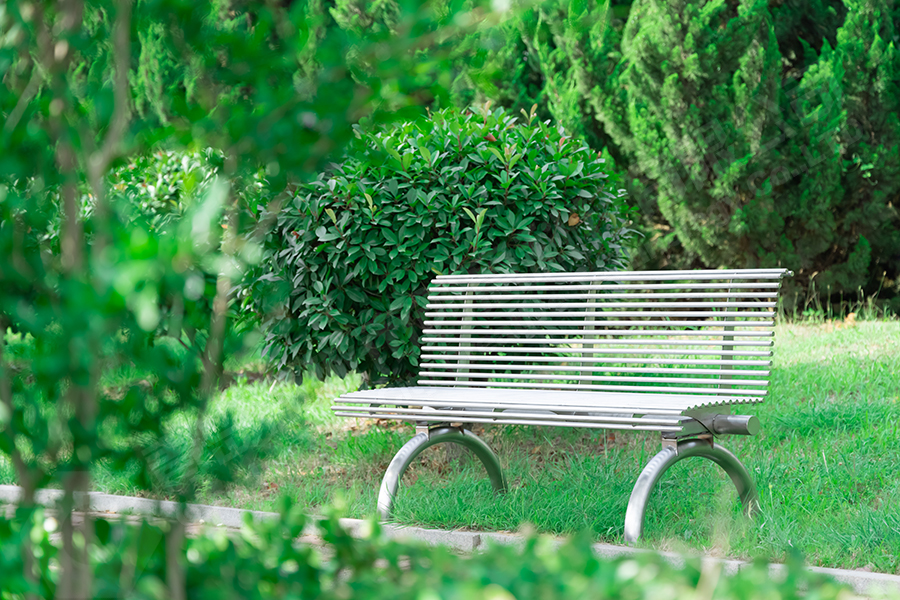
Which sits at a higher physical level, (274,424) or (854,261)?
(854,261)

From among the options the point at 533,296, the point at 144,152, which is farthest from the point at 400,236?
the point at 144,152

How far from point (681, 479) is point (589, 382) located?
655 mm

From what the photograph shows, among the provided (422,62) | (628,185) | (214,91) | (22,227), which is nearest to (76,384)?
(22,227)

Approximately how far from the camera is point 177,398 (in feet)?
4.75

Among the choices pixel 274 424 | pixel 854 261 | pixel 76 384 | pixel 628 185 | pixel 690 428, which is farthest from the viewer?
pixel 628 185

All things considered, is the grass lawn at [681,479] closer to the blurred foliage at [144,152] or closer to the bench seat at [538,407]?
the bench seat at [538,407]

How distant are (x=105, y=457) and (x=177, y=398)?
5.6 inches

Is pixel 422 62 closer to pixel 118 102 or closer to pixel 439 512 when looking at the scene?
pixel 118 102

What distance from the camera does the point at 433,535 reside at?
12.1 ft

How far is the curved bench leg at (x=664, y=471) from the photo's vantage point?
308cm

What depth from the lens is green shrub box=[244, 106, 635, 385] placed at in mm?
4691

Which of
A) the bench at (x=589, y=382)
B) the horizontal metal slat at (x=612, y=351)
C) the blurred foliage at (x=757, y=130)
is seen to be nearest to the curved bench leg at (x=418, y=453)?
the bench at (x=589, y=382)

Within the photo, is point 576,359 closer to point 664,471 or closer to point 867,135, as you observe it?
point 664,471

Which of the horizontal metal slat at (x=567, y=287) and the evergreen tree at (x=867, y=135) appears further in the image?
the evergreen tree at (x=867, y=135)
